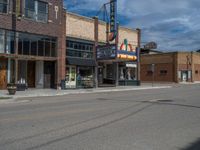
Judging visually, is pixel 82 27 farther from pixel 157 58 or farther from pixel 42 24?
pixel 157 58

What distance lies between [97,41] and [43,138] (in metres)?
29.9

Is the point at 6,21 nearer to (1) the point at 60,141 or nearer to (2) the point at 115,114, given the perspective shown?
(2) the point at 115,114

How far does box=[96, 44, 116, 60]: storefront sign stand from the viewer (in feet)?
112

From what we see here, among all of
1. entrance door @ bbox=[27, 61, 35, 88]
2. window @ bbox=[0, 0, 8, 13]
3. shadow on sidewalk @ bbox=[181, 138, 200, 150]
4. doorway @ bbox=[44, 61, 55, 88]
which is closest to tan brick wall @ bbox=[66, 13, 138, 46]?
doorway @ bbox=[44, 61, 55, 88]

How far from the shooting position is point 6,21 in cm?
2723

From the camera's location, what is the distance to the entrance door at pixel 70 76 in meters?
33.8

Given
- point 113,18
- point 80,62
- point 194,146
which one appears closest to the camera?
point 194,146

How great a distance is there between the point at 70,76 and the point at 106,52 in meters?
4.96

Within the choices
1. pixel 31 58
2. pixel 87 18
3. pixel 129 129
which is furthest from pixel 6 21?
pixel 129 129

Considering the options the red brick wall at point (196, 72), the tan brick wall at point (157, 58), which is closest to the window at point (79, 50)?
the tan brick wall at point (157, 58)

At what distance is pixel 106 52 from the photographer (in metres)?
35.2

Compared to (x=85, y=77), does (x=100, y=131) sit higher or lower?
lower

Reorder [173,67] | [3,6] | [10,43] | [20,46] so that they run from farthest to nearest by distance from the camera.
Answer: [173,67] < [20,46] < [10,43] < [3,6]

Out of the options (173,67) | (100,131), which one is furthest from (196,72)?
(100,131)
